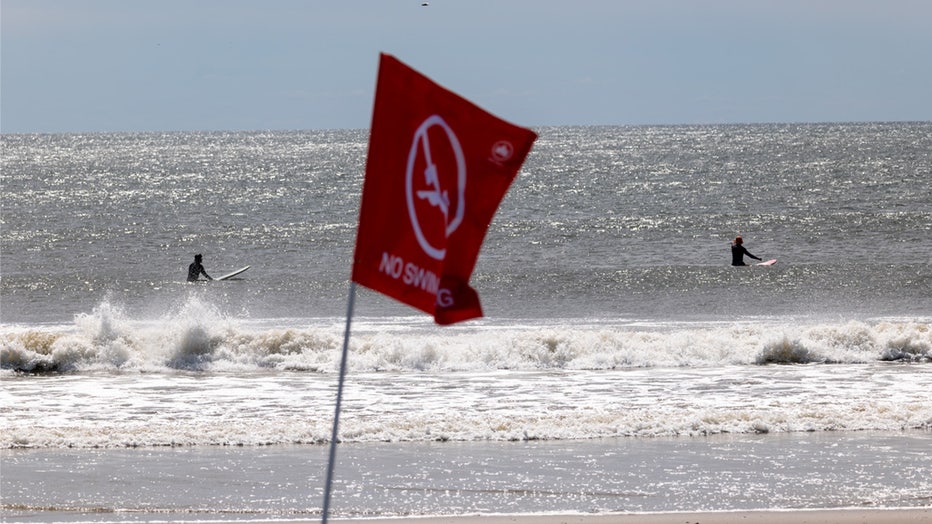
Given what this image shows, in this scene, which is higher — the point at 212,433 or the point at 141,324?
the point at 141,324

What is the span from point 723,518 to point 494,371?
9.97m

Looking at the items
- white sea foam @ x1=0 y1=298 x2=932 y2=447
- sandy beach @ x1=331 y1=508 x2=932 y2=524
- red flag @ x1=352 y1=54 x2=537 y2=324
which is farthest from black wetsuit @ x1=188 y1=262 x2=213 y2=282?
red flag @ x1=352 y1=54 x2=537 y2=324

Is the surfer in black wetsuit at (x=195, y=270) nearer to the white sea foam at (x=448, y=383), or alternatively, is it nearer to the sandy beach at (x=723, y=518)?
the white sea foam at (x=448, y=383)

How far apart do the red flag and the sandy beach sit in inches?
183

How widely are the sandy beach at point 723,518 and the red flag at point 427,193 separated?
15.2ft

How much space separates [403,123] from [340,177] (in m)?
91.1

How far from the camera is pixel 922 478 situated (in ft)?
38.3

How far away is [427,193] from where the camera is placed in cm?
609

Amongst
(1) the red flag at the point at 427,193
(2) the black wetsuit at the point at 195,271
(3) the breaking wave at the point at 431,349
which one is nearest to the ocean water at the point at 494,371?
(3) the breaking wave at the point at 431,349

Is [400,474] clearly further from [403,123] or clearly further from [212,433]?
[403,123]

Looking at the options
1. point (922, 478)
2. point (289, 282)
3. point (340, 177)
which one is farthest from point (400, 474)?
point (340, 177)

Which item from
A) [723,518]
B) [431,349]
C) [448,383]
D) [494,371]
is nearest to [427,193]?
[723,518]

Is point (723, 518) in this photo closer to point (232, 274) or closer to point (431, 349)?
point (431, 349)

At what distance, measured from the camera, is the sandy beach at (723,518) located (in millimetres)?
10156
